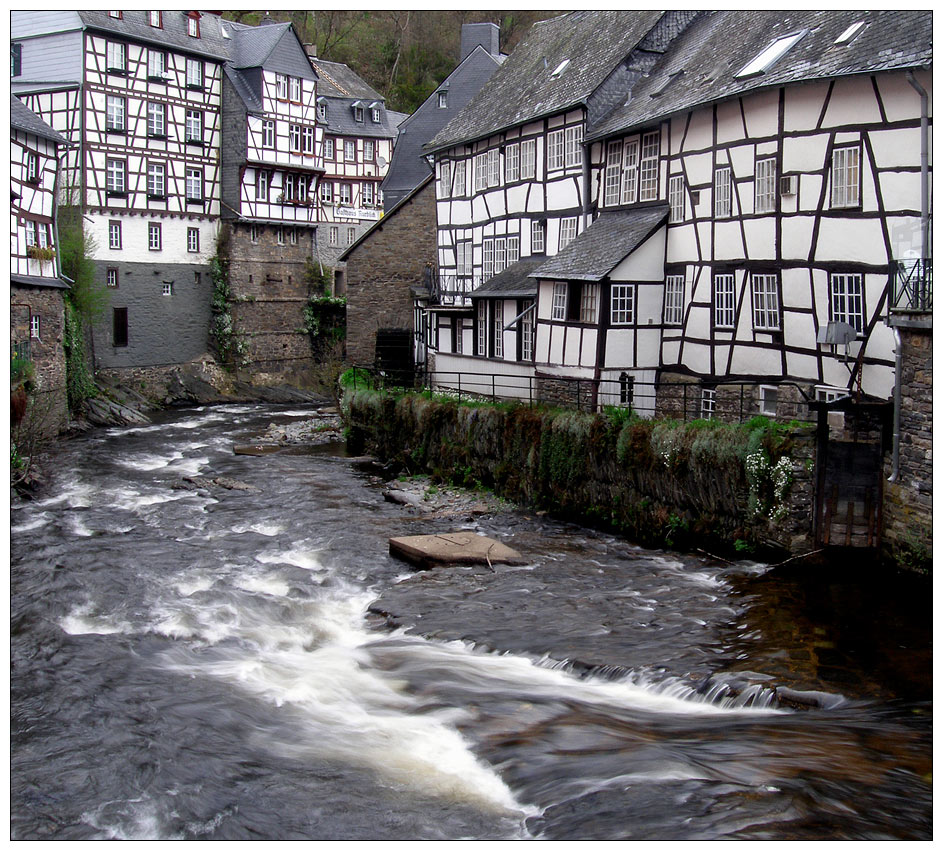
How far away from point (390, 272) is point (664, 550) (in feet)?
72.9

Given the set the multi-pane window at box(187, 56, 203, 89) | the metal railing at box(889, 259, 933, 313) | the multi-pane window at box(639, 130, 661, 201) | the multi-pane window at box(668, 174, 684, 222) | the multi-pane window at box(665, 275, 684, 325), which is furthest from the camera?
the multi-pane window at box(187, 56, 203, 89)

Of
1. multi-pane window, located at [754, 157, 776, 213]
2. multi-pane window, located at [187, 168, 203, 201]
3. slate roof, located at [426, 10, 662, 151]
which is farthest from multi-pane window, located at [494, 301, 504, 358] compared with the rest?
multi-pane window, located at [187, 168, 203, 201]

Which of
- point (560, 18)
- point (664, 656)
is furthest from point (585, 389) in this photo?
point (560, 18)

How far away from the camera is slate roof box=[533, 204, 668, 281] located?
21.2 meters

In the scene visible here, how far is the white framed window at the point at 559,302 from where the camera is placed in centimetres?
2280

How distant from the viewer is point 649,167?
22109 millimetres

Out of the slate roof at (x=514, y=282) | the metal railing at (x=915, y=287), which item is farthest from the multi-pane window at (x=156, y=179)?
the metal railing at (x=915, y=287)

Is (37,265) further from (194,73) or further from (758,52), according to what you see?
(758,52)

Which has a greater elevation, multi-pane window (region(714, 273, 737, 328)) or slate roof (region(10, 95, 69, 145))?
slate roof (region(10, 95, 69, 145))

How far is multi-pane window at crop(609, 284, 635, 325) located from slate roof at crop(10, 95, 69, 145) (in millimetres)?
17544

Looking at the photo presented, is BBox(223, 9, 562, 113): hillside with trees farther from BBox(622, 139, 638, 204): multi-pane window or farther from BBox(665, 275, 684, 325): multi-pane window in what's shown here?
BBox(665, 275, 684, 325): multi-pane window

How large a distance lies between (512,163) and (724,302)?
10.3 metres

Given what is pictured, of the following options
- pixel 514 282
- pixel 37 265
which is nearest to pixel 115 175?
pixel 37 265

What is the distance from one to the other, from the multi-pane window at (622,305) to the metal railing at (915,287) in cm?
744
